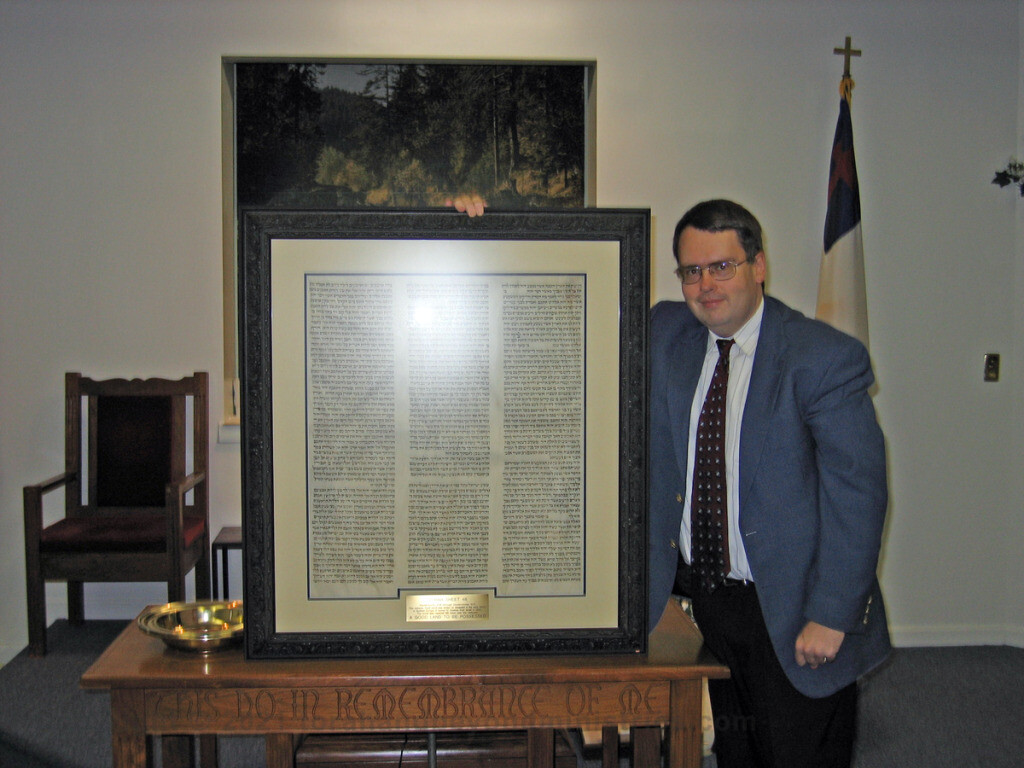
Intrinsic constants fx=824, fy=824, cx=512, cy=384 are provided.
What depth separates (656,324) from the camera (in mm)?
1947

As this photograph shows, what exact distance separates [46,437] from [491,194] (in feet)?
8.78

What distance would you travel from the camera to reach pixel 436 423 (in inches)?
57.0

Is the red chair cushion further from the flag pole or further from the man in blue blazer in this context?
the flag pole

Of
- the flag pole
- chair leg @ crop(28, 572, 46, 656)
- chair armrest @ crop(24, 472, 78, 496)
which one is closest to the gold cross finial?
the flag pole

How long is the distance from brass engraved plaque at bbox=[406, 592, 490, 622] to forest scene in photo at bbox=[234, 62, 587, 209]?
→ 10.4 feet

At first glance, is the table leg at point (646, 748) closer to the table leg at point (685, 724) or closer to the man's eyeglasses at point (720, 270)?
the table leg at point (685, 724)

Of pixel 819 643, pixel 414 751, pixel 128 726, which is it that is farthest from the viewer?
pixel 414 751

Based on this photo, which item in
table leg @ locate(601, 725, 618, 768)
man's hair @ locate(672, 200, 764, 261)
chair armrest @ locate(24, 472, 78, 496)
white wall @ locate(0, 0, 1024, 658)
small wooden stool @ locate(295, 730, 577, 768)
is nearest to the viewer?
man's hair @ locate(672, 200, 764, 261)

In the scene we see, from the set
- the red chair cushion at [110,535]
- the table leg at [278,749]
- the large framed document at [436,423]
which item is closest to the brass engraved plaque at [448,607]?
the large framed document at [436,423]

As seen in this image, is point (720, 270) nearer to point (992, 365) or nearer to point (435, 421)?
point (435, 421)

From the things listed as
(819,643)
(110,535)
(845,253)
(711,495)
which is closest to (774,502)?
(711,495)

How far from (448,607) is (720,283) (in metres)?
0.85

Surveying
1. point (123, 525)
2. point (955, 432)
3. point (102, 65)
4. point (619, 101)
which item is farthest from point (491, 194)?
point (955, 432)

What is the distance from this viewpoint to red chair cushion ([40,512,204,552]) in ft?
12.4
